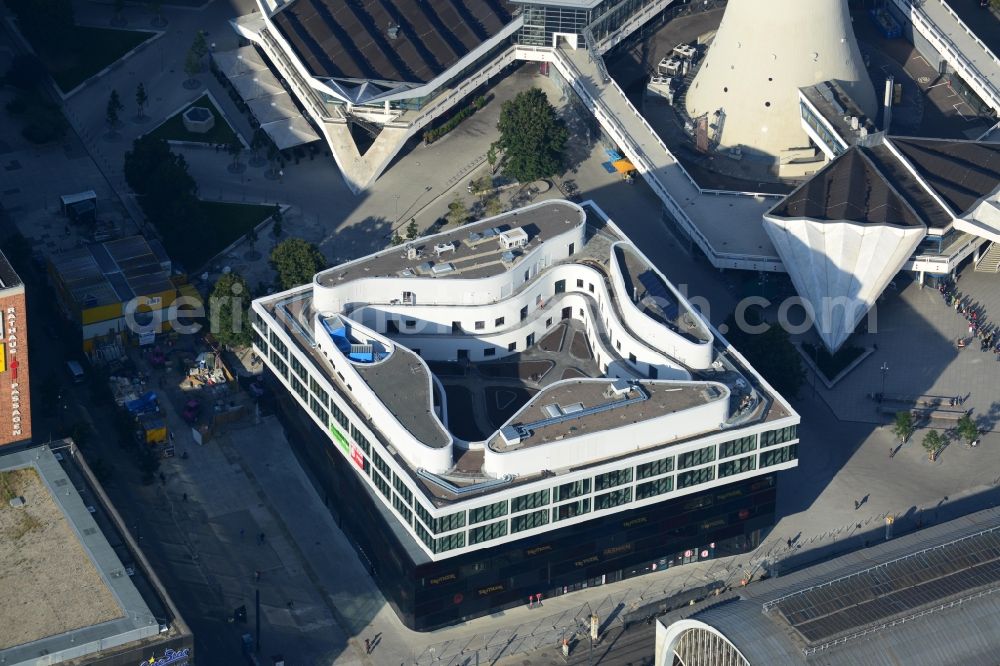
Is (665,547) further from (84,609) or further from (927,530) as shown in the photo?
(84,609)

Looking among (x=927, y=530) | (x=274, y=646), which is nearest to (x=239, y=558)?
(x=274, y=646)

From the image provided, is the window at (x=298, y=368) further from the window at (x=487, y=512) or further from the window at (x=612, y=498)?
the window at (x=612, y=498)

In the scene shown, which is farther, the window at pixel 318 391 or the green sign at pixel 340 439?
the window at pixel 318 391

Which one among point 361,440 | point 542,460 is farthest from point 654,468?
point 361,440

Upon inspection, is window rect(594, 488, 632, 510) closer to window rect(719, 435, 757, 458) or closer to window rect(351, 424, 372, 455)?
window rect(719, 435, 757, 458)

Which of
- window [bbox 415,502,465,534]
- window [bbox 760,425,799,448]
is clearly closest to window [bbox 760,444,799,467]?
window [bbox 760,425,799,448]

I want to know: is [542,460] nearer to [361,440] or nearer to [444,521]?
[444,521]

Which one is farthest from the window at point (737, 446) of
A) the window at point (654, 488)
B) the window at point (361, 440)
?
the window at point (361, 440)
